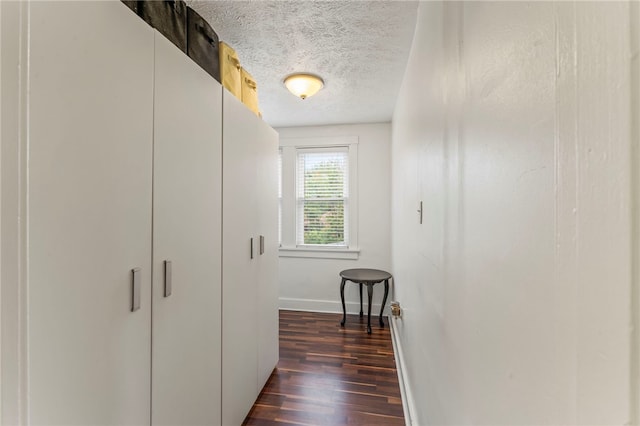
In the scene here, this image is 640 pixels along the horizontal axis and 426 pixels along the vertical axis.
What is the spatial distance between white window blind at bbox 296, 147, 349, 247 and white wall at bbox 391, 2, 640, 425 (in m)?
2.73

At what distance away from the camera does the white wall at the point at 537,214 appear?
0.33 metres

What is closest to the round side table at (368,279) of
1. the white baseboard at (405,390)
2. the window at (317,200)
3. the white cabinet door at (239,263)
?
the window at (317,200)

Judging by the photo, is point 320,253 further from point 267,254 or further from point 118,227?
point 118,227

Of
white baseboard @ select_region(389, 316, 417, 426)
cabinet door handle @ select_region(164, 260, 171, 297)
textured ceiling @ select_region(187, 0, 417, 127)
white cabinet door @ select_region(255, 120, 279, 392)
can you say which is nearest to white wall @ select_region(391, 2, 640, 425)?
textured ceiling @ select_region(187, 0, 417, 127)

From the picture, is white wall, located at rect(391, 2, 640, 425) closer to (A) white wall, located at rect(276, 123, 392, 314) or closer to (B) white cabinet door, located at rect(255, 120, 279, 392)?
(B) white cabinet door, located at rect(255, 120, 279, 392)

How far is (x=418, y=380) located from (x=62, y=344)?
1.57 meters

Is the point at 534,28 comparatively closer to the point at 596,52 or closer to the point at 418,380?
the point at 596,52

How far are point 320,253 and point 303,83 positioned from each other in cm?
214

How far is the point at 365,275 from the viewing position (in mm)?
3275

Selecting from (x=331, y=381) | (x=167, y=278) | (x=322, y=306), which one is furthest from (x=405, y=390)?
(x=322, y=306)

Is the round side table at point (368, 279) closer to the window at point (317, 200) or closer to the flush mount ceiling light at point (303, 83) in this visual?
the window at point (317, 200)

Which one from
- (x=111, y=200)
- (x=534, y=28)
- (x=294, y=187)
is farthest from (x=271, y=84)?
(x=534, y=28)

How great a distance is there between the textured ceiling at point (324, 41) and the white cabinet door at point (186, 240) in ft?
1.63

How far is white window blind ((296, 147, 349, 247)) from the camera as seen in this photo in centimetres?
376
